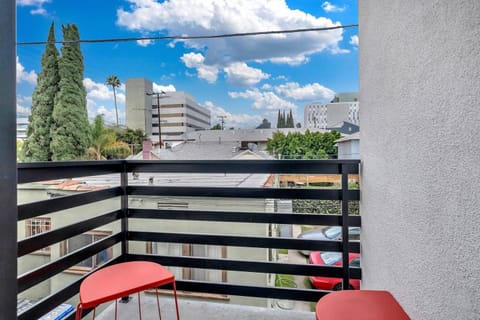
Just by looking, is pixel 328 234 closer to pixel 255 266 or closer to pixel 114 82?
pixel 255 266

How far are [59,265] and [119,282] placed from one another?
20.0 inches

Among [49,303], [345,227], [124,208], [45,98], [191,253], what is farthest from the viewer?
[45,98]

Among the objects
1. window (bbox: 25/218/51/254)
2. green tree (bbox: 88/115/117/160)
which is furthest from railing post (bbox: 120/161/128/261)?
green tree (bbox: 88/115/117/160)

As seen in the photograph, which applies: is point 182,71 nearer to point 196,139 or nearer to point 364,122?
A: point 196,139

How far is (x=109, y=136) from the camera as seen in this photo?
3.61 metres

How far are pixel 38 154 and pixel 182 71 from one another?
3476mm

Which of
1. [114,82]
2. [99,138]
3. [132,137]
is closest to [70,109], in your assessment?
[114,82]

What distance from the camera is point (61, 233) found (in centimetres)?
146

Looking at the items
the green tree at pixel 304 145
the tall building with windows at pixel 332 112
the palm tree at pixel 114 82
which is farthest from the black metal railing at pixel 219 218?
the palm tree at pixel 114 82

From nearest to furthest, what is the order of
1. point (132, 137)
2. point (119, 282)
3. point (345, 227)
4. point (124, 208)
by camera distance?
1. point (119, 282)
2. point (345, 227)
3. point (124, 208)
4. point (132, 137)

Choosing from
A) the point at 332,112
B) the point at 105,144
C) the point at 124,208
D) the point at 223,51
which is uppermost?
the point at 223,51

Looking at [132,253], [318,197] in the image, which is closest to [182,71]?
[132,253]

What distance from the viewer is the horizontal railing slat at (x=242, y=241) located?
1717mm

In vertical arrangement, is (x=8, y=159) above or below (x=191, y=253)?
above
